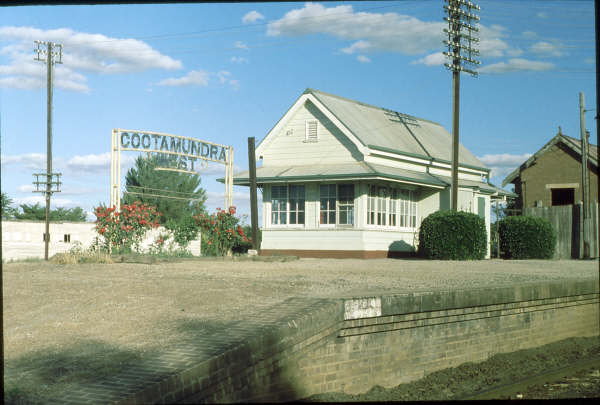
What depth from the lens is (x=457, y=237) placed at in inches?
885

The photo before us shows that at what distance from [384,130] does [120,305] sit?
19531 mm

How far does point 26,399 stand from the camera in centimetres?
605

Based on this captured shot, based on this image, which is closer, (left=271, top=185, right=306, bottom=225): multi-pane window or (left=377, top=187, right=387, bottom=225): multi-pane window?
(left=377, top=187, right=387, bottom=225): multi-pane window

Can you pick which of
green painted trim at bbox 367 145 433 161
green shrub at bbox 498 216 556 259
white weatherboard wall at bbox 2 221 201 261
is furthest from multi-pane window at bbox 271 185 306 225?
green shrub at bbox 498 216 556 259

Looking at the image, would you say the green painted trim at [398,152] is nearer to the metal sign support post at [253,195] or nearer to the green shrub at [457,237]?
the green shrub at [457,237]

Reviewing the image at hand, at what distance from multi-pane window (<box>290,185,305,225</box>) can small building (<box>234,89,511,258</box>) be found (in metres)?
0.04

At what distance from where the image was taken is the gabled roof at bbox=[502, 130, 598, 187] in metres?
36.6

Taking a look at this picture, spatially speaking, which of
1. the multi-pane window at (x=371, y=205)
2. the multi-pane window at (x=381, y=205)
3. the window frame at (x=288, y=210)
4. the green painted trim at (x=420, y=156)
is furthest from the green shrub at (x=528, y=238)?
the window frame at (x=288, y=210)

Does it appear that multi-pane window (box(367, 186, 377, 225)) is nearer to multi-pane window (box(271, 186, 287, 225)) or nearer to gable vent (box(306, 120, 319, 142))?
gable vent (box(306, 120, 319, 142))

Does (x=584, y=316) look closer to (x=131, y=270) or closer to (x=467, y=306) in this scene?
(x=467, y=306)

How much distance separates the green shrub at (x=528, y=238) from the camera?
2602 cm

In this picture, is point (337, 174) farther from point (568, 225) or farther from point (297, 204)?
point (568, 225)

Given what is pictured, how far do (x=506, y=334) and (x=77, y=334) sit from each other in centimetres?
680

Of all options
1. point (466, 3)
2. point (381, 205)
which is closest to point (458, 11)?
point (466, 3)
